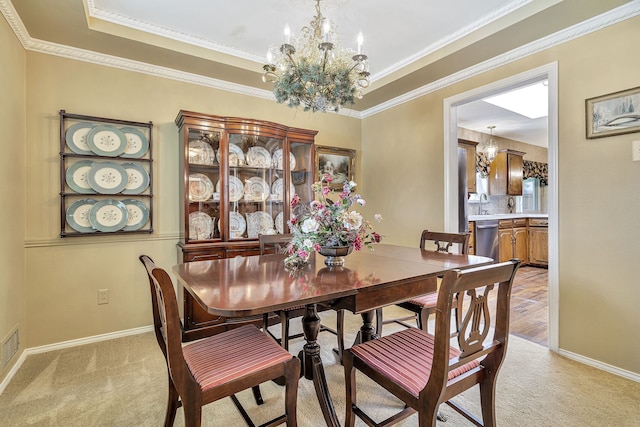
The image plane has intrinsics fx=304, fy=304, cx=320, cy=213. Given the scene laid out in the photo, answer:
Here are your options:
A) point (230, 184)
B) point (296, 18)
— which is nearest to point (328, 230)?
point (230, 184)

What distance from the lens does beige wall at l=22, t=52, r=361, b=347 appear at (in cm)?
239

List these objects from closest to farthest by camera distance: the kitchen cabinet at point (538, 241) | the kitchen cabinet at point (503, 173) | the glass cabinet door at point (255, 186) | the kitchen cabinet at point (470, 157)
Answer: the glass cabinet door at point (255, 186), the kitchen cabinet at point (470, 157), the kitchen cabinet at point (538, 241), the kitchen cabinet at point (503, 173)

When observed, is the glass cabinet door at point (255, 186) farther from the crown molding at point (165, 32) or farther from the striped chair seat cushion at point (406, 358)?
the striped chair seat cushion at point (406, 358)

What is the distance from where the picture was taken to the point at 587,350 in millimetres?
2203

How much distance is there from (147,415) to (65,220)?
1710 millimetres

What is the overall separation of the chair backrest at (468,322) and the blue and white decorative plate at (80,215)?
9.04ft

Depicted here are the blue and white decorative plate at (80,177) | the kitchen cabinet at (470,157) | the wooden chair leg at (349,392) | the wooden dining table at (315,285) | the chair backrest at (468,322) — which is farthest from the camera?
the kitchen cabinet at (470,157)

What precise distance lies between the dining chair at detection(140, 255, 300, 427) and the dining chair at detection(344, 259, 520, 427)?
1.05ft

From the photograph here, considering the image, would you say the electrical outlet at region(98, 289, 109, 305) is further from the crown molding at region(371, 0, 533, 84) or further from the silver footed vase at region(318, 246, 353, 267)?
the crown molding at region(371, 0, 533, 84)

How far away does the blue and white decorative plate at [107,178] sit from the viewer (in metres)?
2.52

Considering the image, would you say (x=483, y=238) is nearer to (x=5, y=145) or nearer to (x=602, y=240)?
(x=602, y=240)

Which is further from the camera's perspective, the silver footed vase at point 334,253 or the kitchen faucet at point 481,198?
the kitchen faucet at point 481,198

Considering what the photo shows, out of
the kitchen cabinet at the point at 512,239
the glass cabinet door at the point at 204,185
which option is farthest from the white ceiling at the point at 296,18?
the kitchen cabinet at the point at 512,239

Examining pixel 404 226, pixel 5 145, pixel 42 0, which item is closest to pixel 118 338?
pixel 5 145
